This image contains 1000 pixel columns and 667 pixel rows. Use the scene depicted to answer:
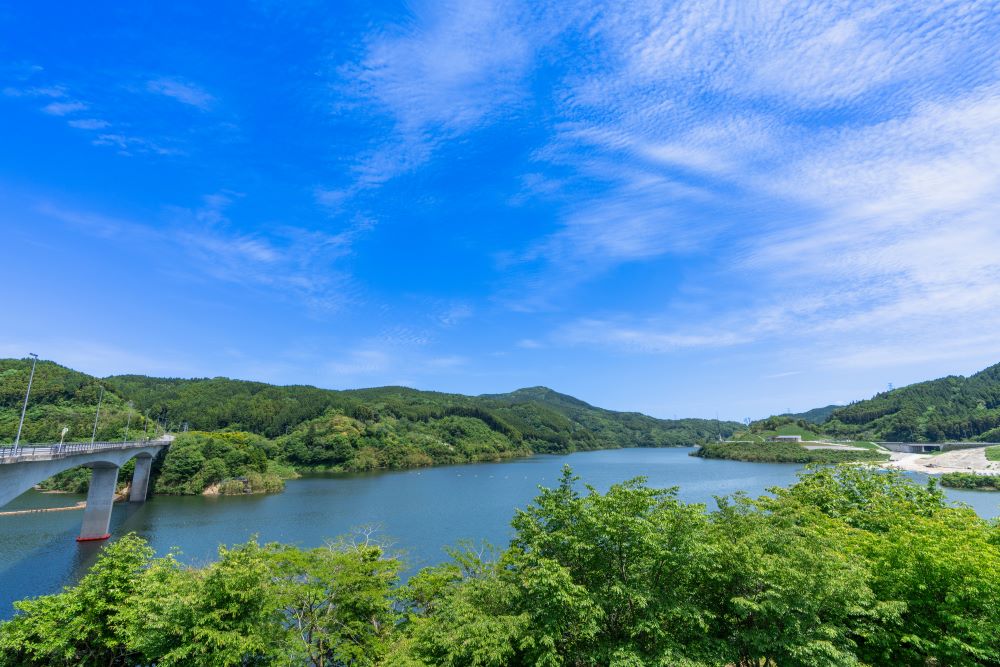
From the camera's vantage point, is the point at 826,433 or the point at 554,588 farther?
the point at 826,433

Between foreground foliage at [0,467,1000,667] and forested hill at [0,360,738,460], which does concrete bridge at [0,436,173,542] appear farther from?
forested hill at [0,360,738,460]

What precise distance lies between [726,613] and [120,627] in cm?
1833

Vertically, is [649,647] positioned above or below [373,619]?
above

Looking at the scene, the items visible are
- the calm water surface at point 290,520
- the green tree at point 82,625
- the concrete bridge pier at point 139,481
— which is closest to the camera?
the green tree at point 82,625

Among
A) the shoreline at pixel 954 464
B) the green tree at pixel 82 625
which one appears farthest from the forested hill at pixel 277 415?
the shoreline at pixel 954 464

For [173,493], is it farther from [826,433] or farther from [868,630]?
[826,433]

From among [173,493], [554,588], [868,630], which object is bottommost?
[173,493]

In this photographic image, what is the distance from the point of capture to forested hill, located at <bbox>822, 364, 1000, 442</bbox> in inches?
5517

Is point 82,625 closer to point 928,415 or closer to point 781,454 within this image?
point 781,454

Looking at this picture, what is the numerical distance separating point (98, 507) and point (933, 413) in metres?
223

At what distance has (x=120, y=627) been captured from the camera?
46.5 feet

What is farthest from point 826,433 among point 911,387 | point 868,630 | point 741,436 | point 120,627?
point 120,627

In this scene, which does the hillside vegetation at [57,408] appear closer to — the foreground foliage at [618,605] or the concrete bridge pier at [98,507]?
the concrete bridge pier at [98,507]

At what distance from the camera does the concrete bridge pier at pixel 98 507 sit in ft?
137
